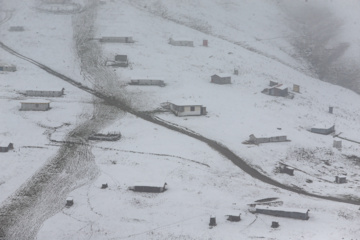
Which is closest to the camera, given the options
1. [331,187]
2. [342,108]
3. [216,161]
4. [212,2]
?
[331,187]

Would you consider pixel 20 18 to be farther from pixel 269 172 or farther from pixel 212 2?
pixel 269 172

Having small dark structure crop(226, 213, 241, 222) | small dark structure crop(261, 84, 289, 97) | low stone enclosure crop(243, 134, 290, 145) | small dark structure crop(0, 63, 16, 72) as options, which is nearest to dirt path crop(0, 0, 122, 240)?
small dark structure crop(226, 213, 241, 222)

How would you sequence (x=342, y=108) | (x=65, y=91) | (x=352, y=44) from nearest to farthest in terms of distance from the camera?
1. (x=65, y=91)
2. (x=342, y=108)
3. (x=352, y=44)

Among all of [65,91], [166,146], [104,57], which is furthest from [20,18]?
[166,146]

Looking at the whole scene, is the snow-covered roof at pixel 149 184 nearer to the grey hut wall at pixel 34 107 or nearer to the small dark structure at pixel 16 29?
the grey hut wall at pixel 34 107

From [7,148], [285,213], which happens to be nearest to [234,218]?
[285,213]

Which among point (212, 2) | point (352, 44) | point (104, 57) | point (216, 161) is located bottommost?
point (216, 161)

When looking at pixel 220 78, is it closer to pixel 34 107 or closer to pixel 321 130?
pixel 321 130

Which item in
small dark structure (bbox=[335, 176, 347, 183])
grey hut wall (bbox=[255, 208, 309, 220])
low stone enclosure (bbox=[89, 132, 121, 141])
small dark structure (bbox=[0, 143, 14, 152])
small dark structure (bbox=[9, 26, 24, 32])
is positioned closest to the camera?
grey hut wall (bbox=[255, 208, 309, 220])

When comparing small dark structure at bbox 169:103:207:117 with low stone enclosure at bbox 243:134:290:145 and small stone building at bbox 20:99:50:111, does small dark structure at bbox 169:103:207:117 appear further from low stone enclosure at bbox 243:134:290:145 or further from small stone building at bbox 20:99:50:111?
small stone building at bbox 20:99:50:111
